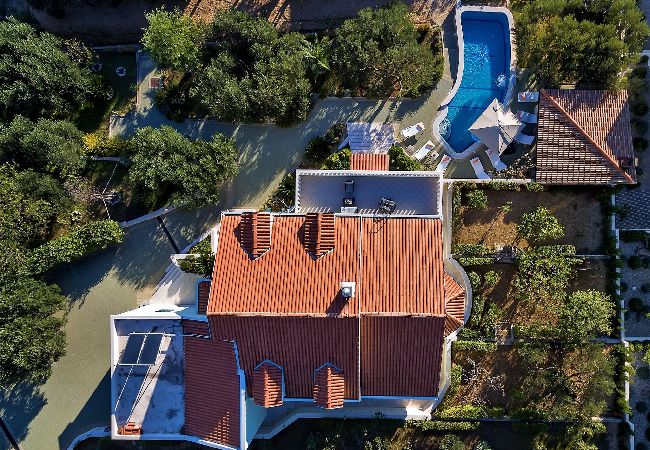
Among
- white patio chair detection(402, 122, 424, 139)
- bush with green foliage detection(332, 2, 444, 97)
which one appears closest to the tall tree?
bush with green foliage detection(332, 2, 444, 97)

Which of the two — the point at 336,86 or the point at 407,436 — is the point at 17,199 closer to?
the point at 336,86

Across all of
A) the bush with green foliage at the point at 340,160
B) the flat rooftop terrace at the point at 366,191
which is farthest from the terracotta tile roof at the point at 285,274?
the bush with green foliage at the point at 340,160

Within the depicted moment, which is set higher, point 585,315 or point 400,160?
point 400,160

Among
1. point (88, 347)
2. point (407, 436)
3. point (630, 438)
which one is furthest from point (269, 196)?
point (630, 438)

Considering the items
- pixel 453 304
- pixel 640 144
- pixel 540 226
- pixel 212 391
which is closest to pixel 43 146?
pixel 212 391

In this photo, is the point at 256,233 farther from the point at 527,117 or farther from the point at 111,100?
the point at 527,117

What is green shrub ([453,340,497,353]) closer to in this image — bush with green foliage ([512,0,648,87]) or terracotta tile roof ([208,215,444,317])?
terracotta tile roof ([208,215,444,317])

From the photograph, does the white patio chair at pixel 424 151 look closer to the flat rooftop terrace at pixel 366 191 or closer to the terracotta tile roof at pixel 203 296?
the flat rooftop terrace at pixel 366 191
